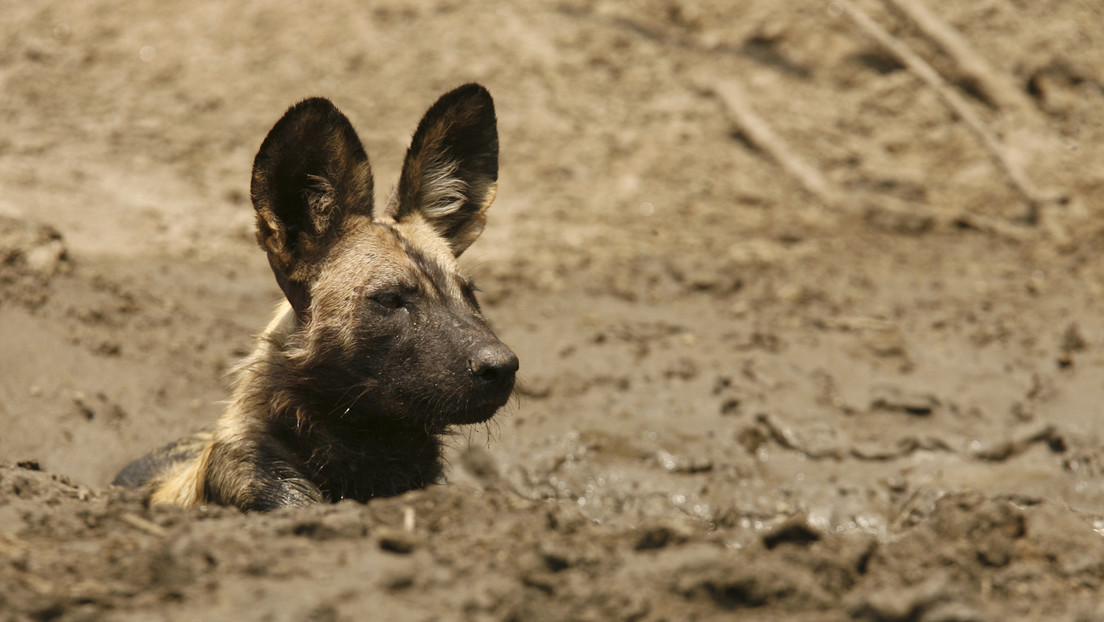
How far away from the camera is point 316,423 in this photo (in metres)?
4.64

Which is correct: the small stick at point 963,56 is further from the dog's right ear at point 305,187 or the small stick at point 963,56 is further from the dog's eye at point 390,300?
the dog's eye at point 390,300

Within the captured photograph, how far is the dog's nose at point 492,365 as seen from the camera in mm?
4426

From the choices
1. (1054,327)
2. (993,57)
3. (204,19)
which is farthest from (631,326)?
(204,19)

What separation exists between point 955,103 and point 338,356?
7308mm

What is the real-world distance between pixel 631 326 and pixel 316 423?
385 cm

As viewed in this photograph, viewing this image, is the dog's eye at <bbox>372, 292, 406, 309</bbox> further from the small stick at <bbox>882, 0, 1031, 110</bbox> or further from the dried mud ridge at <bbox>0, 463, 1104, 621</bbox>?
the small stick at <bbox>882, 0, 1031, 110</bbox>

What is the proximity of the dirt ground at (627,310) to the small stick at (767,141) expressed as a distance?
0.25 ft

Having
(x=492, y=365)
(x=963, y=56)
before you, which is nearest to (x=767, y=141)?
(x=963, y=56)

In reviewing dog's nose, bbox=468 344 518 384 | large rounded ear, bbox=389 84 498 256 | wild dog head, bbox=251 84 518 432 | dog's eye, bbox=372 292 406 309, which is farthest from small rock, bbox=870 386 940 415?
dog's eye, bbox=372 292 406 309

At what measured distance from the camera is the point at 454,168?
5434 mm

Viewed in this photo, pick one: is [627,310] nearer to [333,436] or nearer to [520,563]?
[333,436]

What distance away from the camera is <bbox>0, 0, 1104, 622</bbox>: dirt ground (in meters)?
3.12

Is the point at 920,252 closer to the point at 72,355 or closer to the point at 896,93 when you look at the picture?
the point at 896,93

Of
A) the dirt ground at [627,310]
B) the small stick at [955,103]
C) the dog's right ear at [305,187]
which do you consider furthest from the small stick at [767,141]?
the dog's right ear at [305,187]
